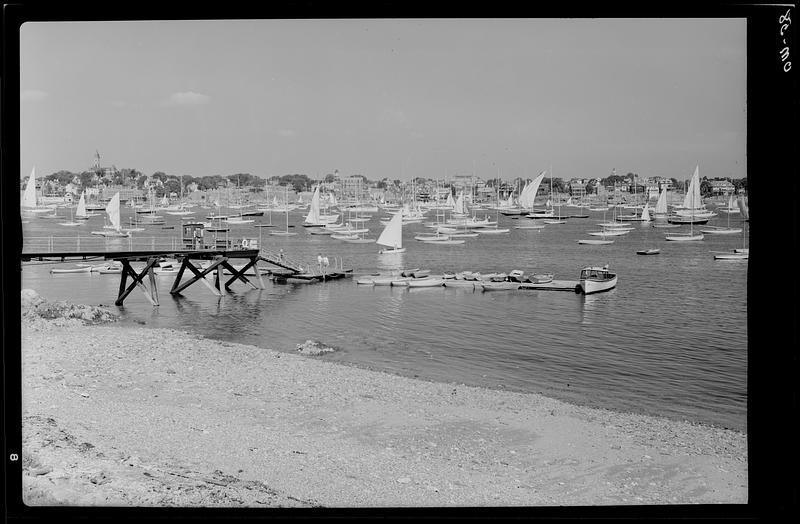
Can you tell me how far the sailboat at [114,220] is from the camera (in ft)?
26.1

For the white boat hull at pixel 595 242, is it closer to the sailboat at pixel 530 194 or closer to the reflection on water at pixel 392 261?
the sailboat at pixel 530 194

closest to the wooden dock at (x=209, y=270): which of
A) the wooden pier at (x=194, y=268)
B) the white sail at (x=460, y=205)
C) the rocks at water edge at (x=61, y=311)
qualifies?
the wooden pier at (x=194, y=268)

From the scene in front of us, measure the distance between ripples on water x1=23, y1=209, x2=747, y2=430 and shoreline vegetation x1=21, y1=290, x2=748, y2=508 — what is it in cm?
77

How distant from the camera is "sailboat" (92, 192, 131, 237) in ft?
26.1

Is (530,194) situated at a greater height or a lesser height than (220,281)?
greater

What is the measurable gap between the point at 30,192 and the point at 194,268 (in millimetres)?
7653

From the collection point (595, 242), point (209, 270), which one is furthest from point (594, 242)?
point (209, 270)

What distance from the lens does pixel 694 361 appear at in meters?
8.19

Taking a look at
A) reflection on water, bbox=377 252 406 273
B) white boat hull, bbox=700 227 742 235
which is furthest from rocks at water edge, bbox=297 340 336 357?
white boat hull, bbox=700 227 742 235

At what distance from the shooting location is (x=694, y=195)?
20.5ft

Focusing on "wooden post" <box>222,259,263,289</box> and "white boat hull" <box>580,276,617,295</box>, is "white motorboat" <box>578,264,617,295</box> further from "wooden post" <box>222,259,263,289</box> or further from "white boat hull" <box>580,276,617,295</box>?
"wooden post" <box>222,259,263,289</box>

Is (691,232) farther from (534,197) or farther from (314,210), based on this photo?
(314,210)
